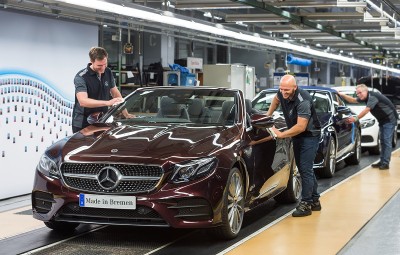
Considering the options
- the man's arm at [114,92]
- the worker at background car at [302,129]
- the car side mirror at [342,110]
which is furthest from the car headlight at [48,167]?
the car side mirror at [342,110]

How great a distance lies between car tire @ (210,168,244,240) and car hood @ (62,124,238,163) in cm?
35

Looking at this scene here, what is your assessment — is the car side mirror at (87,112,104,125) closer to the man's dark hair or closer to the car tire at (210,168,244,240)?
the man's dark hair

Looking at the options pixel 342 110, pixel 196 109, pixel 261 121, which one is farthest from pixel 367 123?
pixel 196 109

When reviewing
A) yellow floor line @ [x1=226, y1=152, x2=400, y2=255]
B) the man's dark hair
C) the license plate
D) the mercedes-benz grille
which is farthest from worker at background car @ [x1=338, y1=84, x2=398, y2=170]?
the license plate

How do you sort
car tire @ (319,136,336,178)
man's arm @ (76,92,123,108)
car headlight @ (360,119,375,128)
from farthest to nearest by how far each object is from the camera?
car headlight @ (360,119,375,128) → car tire @ (319,136,336,178) → man's arm @ (76,92,123,108)

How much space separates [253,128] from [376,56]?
23.1m

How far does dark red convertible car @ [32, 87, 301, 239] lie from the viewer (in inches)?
233

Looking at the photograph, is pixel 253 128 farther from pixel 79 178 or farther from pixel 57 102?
pixel 57 102

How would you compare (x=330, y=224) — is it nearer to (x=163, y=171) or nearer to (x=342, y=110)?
(x=163, y=171)

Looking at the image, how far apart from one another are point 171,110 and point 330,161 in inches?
194

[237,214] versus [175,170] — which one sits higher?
[175,170]

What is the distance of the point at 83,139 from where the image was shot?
6.62 metres

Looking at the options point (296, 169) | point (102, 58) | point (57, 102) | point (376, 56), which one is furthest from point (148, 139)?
point (376, 56)

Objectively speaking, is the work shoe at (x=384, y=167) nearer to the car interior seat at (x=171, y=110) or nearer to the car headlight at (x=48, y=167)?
the car interior seat at (x=171, y=110)
